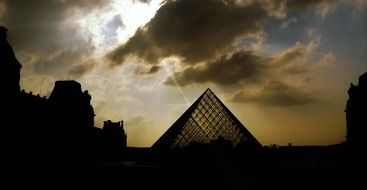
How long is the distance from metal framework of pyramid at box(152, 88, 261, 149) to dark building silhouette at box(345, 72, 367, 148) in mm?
9776

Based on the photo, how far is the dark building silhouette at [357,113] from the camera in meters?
37.1

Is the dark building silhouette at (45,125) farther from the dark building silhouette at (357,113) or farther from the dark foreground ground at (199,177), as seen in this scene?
the dark building silhouette at (357,113)

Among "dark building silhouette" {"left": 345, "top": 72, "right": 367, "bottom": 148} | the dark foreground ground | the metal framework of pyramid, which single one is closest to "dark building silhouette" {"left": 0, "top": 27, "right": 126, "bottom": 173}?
the dark foreground ground

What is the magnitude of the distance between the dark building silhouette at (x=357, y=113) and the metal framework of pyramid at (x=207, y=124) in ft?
32.1

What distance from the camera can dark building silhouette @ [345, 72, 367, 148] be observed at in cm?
3712

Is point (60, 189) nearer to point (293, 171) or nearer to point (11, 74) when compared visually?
point (293, 171)

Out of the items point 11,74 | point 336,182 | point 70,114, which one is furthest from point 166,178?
point 70,114

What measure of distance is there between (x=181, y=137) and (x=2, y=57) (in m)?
16.2

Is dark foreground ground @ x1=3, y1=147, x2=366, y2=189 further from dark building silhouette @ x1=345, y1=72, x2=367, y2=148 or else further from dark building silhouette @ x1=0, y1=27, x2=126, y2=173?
dark building silhouette @ x1=345, y1=72, x2=367, y2=148

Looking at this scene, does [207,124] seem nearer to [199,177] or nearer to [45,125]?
[45,125]

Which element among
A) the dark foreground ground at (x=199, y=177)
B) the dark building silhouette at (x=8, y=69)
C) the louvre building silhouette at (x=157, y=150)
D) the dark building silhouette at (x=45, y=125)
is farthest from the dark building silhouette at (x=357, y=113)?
the dark building silhouette at (x=8, y=69)

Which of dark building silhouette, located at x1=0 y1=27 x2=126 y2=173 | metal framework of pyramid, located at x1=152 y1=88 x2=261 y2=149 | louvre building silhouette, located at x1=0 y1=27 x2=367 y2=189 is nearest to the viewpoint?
louvre building silhouette, located at x1=0 y1=27 x2=367 y2=189

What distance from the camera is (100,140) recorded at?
47.2 meters

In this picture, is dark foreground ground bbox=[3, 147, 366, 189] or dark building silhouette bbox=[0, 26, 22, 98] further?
dark building silhouette bbox=[0, 26, 22, 98]
